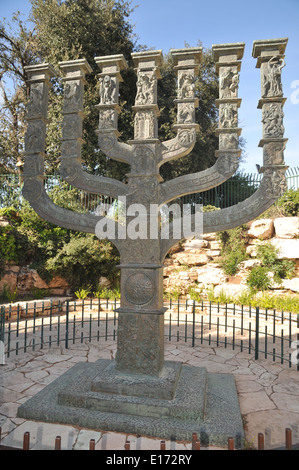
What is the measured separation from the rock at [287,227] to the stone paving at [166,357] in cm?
672

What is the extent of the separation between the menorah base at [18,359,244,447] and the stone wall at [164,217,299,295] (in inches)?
268

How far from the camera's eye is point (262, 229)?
11312 millimetres

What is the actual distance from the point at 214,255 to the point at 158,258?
872 cm

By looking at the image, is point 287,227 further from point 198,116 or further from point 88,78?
point 88,78

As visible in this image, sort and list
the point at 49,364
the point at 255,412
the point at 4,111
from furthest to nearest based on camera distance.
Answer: the point at 4,111 < the point at 49,364 < the point at 255,412

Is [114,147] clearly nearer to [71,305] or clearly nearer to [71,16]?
[71,305]

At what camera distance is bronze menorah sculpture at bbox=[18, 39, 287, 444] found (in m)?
3.36

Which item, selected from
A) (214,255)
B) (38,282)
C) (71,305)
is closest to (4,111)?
(38,282)

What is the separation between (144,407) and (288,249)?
352 inches

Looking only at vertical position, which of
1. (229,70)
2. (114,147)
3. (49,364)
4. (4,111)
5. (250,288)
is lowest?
(49,364)

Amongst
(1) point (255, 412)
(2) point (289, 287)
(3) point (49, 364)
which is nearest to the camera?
(1) point (255, 412)

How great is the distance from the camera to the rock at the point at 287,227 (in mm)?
10797
